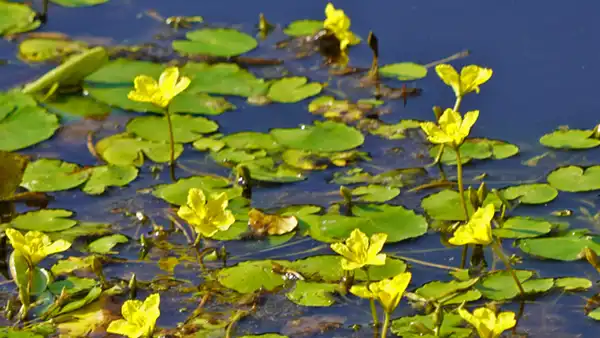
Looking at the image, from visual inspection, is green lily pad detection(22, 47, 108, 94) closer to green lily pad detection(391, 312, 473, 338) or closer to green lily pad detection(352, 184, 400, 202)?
green lily pad detection(352, 184, 400, 202)

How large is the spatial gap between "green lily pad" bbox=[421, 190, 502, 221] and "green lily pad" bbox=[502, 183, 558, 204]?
6 cm

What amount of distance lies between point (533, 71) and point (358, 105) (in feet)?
2.00

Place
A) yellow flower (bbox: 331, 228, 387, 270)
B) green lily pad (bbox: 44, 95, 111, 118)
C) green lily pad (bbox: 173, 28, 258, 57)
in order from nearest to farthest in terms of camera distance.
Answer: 1. yellow flower (bbox: 331, 228, 387, 270)
2. green lily pad (bbox: 44, 95, 111, 118)
3. green lily pad (bbox: 173, 28, 258, 57)

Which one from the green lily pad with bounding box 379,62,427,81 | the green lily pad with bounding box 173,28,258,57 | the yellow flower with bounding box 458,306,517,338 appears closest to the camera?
the yellow flower with bounding box 458,306,517,338

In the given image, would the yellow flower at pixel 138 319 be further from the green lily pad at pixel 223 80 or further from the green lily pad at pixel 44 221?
the green lily pad at pixel 223 80

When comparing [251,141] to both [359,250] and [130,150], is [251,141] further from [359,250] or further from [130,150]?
[359,250]

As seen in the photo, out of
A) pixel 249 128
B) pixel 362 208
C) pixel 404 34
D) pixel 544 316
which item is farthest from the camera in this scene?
pixel 404 34

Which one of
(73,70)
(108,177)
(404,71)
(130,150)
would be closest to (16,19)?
(73,70)

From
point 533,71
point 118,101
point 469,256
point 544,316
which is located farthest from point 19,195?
point 533,71

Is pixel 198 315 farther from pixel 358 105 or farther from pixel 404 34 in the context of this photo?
pixel 404 34

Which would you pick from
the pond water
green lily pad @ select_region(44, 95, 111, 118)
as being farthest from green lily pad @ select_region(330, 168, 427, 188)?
green lily pad @ select_region(44, 95, 111, 118)

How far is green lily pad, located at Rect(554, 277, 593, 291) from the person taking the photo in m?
2.61

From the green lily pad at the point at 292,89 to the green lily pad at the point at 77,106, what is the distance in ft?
1.74

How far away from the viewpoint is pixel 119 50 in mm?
4051
